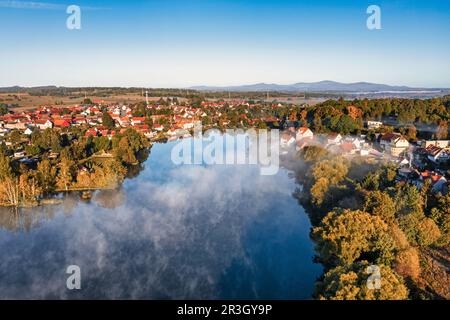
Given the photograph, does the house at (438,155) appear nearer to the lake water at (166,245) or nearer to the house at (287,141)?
the lake water at (166,245)

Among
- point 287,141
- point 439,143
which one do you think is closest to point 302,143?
point 287,141

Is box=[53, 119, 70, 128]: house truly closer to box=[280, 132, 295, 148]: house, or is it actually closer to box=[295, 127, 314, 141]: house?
box=[280, 132, 295, 148]: house

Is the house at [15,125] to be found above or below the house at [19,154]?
above

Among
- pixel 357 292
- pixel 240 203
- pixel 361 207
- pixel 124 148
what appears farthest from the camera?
pixel 124 148

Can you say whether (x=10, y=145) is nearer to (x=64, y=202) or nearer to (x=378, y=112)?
(x=64, y=202)

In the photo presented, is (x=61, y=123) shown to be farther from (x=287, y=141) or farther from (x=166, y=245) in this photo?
(x=166, y=245)

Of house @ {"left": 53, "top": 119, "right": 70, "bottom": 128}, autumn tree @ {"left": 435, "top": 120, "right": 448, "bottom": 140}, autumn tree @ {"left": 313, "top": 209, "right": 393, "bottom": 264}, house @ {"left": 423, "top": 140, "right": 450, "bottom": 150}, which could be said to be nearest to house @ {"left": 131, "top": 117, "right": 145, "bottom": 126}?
house @ {"left": 53, "top": 119, "right": 70, "bottom": 128}

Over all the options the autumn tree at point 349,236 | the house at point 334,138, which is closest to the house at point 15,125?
the house at point 334,138
